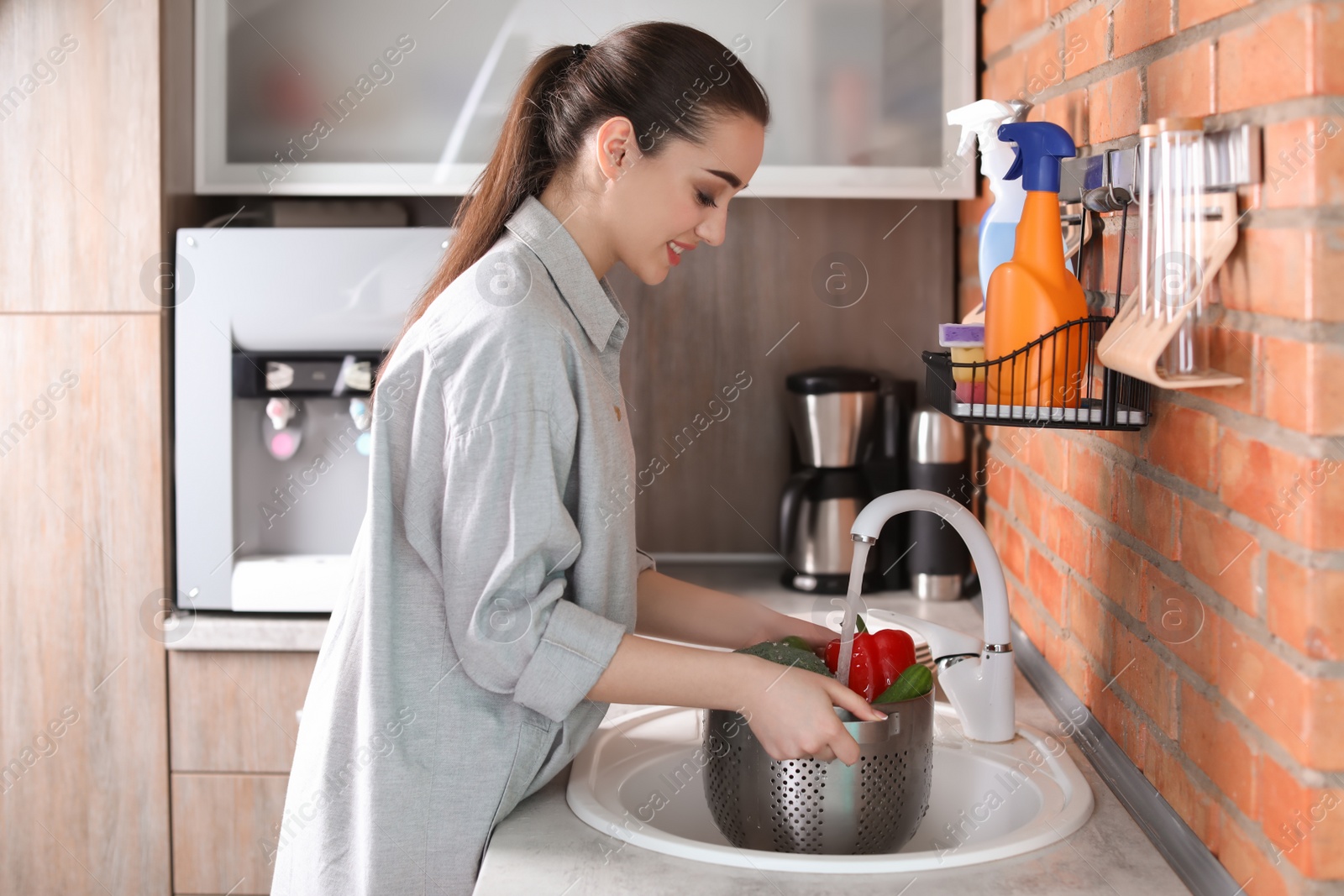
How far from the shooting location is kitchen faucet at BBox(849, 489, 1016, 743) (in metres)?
1.12

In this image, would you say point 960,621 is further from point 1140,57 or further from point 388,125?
point 388,125

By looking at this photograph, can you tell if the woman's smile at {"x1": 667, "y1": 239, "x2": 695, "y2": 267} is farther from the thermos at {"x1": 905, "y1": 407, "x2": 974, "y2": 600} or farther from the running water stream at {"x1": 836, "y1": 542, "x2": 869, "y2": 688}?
the thermos at {"x1": 905, "y1": 407, "x2": 974, "y2": 600}

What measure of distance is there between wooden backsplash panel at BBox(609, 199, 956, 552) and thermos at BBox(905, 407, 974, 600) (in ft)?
0.93

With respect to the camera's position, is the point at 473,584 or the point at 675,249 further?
the point at 675,249

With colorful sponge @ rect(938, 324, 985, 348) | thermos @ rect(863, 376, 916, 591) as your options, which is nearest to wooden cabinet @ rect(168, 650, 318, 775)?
thermos @ rect(863, 376, 916, 591)

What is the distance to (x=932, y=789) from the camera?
125 cm

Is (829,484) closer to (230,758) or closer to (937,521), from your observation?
(937,521)

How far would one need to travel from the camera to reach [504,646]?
94cm

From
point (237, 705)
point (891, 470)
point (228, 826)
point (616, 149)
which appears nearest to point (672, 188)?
point (616, 149)

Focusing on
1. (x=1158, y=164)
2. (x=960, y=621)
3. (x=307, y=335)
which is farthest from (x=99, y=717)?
(x=1158, y=164)

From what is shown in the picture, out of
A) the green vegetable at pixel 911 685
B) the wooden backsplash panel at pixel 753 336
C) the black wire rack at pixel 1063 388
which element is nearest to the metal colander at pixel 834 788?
the green vegetable at pixel 911 685

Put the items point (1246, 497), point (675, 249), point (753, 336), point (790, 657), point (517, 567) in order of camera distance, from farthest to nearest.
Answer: point (753, 336), point (675, 249), point (790, 657), point (517, 567), point (1246, 497)

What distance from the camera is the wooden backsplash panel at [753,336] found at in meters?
2.20

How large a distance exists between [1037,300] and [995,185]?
10.6 inches
